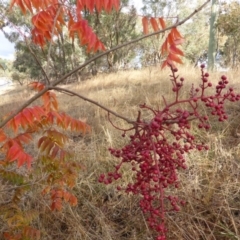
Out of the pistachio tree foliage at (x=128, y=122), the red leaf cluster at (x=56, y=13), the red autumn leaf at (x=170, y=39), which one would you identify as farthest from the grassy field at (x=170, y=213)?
the red leaf cluster at (x=56, y=13)

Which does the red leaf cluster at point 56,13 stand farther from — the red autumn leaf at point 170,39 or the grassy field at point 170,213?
the grassy field at point 170,213

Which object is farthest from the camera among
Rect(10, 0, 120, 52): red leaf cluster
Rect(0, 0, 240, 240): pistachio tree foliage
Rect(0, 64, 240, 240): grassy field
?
Rect(0, 64, 240, 240): grassy field

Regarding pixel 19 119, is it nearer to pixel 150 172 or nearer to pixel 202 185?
pixel 150 172

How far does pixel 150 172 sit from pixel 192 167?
1.67m

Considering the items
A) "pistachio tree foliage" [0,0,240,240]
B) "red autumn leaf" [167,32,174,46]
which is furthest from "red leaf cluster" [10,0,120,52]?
"red autumn leaf" [167,32,174,46]

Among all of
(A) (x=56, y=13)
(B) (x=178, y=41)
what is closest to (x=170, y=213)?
(B) (x=178, y=41)

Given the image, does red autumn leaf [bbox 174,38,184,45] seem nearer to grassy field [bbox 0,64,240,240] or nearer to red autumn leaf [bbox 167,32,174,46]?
red autumn leaf [bbox 167,32,174,46]

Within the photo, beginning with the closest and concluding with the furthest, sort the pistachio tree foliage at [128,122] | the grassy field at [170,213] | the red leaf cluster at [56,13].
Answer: the pistachio tree foliage at [128,122], the red leaf cluster at [56,13], the grassy field at [170,213]

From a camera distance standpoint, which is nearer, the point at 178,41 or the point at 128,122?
the point at 128,122

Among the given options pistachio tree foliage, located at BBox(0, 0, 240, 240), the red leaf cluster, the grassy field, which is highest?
the red leaf cluster

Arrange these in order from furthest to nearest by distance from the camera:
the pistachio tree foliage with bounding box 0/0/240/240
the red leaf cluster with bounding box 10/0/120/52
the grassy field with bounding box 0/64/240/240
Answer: the grassy field with bounding box 0/64/240/240 → the red leaf cluster with bounding box 10/0/120/52 → the pistachio tree foliage with bounding box 0/0/240/240

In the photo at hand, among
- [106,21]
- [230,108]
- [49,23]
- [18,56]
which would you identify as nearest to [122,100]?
[230,108]

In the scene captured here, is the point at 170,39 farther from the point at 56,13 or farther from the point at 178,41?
the point at 56,13

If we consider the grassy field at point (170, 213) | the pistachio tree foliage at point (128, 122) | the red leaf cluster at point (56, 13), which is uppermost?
the red leaf cluster at point (56, 13)
